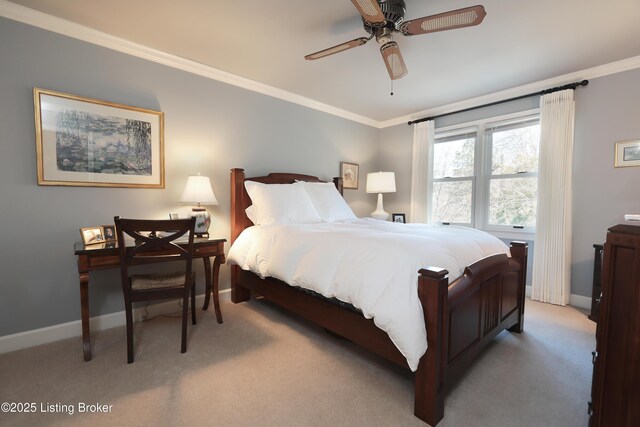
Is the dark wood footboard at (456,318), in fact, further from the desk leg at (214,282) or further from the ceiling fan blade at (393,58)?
the desk leg at (214,282)

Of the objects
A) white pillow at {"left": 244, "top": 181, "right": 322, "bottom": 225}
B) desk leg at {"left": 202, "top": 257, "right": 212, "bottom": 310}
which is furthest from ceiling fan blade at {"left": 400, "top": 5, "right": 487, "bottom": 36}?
desk leg at {"left": 202, "top": 257, "right": 212, "bottom": 310}

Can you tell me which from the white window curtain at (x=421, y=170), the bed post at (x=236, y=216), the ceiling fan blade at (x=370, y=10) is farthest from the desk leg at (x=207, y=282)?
the white window curtain at (x=421, y=170)

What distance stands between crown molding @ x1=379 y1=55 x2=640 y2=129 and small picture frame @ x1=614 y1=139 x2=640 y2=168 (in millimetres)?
729

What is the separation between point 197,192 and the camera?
2570 mm

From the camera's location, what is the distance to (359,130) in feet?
14.9

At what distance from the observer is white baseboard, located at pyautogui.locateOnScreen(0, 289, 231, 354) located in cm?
203

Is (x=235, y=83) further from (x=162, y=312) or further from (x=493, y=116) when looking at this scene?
(x=493, y=116)

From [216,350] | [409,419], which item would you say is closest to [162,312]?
[216,350]

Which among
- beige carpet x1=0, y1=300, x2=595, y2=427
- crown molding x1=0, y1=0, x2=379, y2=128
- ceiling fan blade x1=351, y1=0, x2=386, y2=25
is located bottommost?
beige carpet x1=0, y1=300, x2=595, y2=427

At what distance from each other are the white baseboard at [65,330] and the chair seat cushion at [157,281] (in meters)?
0.70

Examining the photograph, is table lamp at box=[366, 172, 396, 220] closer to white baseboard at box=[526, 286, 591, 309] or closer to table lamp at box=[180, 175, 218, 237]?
white baseboard at box=[526, 286, 591, 309]

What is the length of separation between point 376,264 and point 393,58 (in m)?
1.57

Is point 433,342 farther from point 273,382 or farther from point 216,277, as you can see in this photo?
point 216,277

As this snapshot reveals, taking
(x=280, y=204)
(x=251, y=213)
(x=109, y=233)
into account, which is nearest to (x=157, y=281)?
(x=109, y=233)
